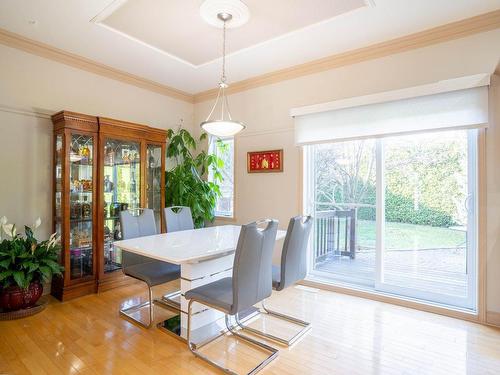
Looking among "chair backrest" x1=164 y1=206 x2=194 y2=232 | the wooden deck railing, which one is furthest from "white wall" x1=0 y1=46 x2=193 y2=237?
the wooden deck railing

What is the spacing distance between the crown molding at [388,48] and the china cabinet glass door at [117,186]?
174 cm

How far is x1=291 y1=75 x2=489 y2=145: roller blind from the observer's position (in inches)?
101

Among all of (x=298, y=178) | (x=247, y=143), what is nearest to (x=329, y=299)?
(x=298, y=178)

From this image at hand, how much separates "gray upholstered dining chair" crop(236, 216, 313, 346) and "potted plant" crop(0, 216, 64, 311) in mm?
1870

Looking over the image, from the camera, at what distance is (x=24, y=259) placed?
8.67ft

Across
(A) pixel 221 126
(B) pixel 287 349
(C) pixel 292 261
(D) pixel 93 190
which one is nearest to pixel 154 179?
(D) pixel 93 190

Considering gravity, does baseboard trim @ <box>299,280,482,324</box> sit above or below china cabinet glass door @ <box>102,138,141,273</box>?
below

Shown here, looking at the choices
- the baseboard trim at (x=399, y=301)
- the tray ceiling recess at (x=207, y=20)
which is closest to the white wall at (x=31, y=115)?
the tray ceiling recess at (x=207, y=20)

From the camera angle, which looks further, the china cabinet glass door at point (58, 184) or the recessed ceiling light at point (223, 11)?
the china cabinet glass door at point (58, 184)

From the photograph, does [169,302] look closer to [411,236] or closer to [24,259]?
[24,259]

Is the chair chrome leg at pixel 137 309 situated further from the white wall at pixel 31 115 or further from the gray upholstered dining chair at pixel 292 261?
the white wall at pixel 31 115

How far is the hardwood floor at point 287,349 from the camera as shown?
6.36 feet

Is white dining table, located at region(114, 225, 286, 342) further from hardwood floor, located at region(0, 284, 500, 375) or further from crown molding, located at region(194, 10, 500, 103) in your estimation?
crown molding, located at region(194, 10, 500, 103)

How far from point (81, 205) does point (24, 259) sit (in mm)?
759
